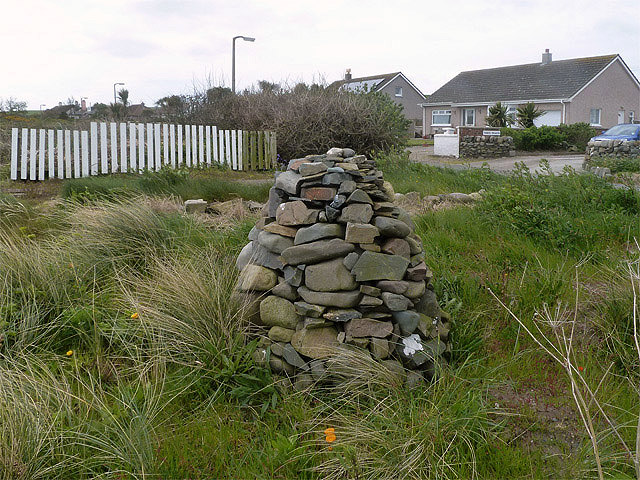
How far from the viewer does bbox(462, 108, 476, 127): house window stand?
130 feet

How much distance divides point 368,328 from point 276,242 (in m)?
0.80

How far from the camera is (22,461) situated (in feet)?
7.97

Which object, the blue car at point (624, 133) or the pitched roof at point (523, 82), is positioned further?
the pitched roof at point (523, 82)

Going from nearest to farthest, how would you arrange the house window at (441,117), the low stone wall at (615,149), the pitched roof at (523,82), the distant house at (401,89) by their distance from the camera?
the low stone wall at (615,149) → the pitched roof at (523,82) → the house window at (441,117) → the distant house at (401,89)

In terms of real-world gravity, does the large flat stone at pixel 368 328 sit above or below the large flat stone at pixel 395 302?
below

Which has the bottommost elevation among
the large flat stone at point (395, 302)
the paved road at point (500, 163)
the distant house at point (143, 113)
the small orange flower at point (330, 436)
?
the small orange flower at point (330, 436)

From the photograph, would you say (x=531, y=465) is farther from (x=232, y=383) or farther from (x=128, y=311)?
(x=128, y=311)

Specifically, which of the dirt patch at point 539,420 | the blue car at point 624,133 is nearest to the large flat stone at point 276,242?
the dirt patch at point 539,420

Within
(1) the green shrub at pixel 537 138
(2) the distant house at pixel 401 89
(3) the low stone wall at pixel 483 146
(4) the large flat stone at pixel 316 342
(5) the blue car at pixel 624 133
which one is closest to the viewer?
(4) the large flat stone at pixel 316 342

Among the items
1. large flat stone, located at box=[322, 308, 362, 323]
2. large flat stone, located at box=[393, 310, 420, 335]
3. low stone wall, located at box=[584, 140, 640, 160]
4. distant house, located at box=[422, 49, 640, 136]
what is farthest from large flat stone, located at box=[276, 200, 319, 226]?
distant house, located at box=[422, 49, 640, 136]

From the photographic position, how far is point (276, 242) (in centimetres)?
354

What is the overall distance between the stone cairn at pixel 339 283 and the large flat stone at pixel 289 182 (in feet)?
0.05

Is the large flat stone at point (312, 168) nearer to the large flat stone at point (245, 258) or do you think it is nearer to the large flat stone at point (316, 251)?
the large flat stone at point (316, 251)

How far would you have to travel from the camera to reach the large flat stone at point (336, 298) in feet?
10.7
